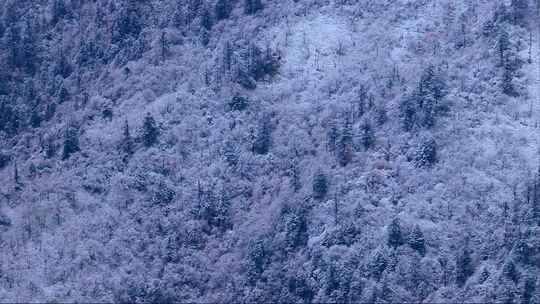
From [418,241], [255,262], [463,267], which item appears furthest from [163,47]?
[463,267]

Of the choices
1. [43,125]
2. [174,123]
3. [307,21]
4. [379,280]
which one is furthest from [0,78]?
[379,280]

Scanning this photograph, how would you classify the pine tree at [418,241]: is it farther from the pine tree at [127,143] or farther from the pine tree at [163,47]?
the pine tree at [163,47]

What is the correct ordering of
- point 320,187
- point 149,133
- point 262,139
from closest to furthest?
1. point 320,187
2. point 262,139
3. point 149,133

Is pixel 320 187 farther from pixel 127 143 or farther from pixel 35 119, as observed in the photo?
pixel 35 119

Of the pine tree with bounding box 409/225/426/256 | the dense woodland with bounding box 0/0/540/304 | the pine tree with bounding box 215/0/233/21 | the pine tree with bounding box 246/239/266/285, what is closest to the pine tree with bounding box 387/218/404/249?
the dense woodland with bounding box 0/0/540/304

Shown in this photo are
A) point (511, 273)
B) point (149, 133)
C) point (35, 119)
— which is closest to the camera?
point (511, 273)

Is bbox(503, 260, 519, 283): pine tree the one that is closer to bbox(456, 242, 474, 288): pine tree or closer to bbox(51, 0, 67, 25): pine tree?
bbox(456, 242, 474, 288): pine tree
